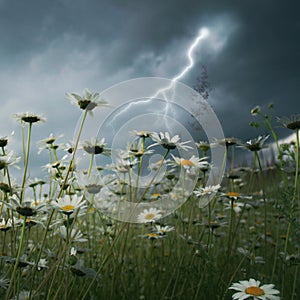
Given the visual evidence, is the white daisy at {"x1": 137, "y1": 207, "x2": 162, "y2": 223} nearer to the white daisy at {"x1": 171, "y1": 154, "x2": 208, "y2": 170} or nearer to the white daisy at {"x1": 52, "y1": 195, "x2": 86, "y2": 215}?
the white daisy at {"x1": 171, "y1": 154, "x2": 208, "y2": 170}

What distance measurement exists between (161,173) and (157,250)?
4.28 ft

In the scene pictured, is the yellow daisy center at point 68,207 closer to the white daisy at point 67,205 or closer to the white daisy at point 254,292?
the white daisy at point 67,205

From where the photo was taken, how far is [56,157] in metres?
2.15

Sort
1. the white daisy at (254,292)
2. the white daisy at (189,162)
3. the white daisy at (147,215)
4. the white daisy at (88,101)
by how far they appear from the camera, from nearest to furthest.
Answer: the white daisy at (254,292), the white daisy at (88,101), the white daisy at (189,162), the white daisy at (147,215)

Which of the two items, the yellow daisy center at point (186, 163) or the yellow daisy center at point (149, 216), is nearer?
the yellow daisy center at point (186, 163)

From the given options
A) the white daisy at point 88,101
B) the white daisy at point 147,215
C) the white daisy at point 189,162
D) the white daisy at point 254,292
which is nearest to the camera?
the white daisy at point 254,292

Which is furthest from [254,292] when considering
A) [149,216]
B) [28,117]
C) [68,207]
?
[28,117]

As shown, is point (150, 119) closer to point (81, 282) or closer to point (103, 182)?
point (103, 182)

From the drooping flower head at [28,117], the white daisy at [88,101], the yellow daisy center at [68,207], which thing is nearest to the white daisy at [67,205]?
the yellow daisy center at [68,207]

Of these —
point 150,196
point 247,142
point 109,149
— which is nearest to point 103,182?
point 109,149

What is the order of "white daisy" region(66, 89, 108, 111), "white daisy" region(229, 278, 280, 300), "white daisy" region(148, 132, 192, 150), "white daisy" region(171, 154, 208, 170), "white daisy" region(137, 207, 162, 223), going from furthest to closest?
"white daisy" region(137, 207, 162, 223) → "white daisy" region(171, 154, 208, 170) → "white daisy" region(148, 132, 192, 150) → "white daisy" region(66, 89, 108, 111) → "white daisy" region(229, 278, 280, 300)

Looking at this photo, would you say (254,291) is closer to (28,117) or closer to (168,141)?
(168,141)

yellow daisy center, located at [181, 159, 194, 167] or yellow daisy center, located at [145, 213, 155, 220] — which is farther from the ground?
yellow daisy center, located at [181, 159, 194, 167]

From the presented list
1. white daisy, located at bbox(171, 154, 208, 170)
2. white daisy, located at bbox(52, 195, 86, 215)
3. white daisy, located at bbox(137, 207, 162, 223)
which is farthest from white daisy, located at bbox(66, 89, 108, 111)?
white daisy, located at bbox(137, 207, 162, 223)
